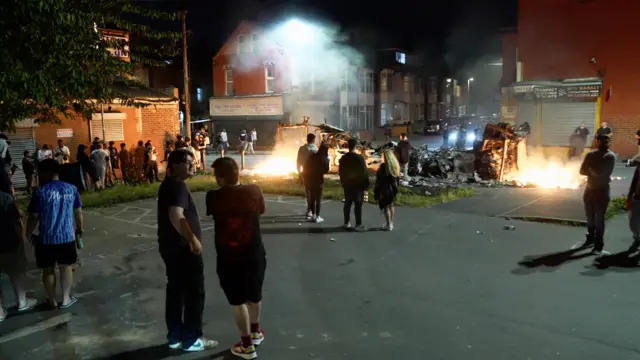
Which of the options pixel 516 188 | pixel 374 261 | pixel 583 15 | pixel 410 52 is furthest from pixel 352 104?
pixel 374 261

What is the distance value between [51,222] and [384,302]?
3783 mm

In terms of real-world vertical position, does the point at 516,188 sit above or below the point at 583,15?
below

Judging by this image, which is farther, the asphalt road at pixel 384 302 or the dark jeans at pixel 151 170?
the dark jeans at pixel 151 170

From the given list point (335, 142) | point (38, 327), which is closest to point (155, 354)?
point (38, 327)

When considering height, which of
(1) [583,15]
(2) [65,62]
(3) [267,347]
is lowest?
(3) [267,347]

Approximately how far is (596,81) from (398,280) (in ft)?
66.4

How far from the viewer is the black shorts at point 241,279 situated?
453 cm

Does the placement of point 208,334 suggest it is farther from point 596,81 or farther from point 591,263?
point 596,81

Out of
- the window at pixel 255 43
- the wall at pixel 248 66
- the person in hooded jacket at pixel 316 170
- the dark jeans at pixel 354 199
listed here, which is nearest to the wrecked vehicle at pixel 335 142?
the person in hooded jacket at pixel 316 170

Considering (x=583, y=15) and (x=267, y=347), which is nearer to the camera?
(x=267, y=347)

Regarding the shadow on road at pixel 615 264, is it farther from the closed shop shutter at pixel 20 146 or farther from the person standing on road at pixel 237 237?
the closed shop shutter at pixel 20 146

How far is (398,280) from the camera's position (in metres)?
6.88

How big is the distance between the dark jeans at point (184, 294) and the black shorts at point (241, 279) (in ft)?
1.08

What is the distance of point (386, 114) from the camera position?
1817 inches
